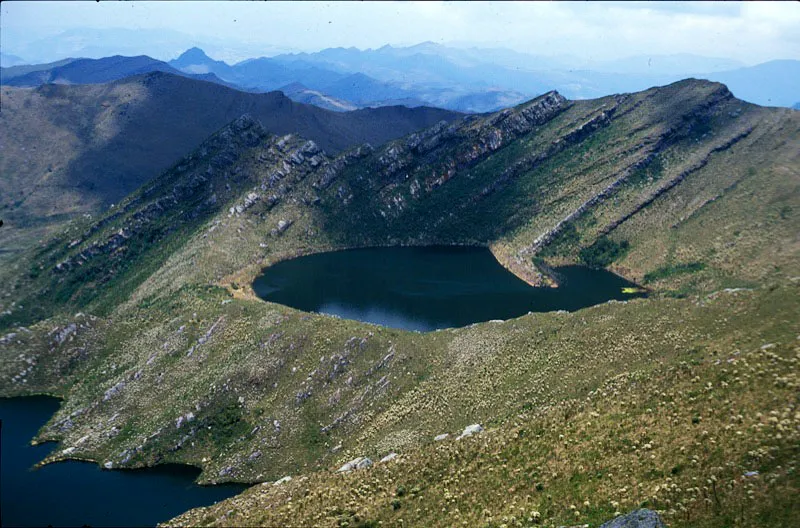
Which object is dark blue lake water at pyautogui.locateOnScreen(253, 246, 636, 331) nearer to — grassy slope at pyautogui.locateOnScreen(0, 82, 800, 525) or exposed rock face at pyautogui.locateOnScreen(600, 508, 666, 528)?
grassy slope at pyautogui.locateOnScreen(0, 82, 800, 525)

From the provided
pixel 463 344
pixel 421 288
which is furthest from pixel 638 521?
pixel 421 288

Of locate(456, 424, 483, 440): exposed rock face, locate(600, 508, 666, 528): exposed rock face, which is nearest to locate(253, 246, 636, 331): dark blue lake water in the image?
locate(456, 424, 483, 440): exposed rock face

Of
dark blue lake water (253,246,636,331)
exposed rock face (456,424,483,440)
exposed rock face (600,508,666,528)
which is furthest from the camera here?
dark blue lake water (253,246,636,331)

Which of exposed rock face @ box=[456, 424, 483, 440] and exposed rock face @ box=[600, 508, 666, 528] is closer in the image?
exposed rock face @ box=[600, 508, 666, 528]

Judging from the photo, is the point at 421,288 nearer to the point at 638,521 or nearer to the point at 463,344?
the point at 463,344

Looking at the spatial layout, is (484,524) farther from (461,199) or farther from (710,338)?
(461,199)

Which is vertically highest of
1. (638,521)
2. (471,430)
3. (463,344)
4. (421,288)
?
(638,521)

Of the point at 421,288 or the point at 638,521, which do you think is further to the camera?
the point at 421,288
